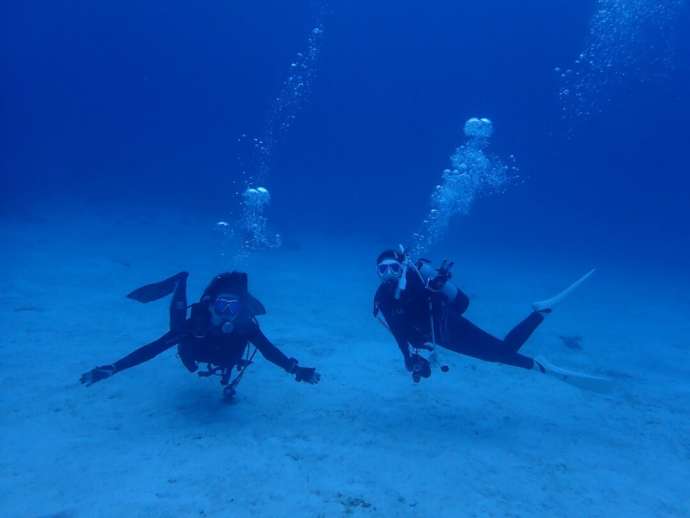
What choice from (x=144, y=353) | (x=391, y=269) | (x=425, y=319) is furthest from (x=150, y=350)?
(x=425, y=319)

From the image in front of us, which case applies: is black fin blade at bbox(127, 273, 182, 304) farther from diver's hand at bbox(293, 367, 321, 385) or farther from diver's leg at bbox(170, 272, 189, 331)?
diver's hand at bbox(293, 367, 321, 385)

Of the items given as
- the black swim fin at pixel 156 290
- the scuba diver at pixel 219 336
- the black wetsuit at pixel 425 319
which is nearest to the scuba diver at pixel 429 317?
the black wetsuit at pixel 425 319

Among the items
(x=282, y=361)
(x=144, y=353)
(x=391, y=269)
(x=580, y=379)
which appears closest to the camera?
(x=144, y=353)

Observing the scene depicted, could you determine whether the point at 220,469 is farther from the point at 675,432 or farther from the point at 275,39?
the point at 275,39

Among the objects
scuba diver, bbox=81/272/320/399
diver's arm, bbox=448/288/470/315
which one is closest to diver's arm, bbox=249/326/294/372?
scuba diver, bbox=81/272/320/399

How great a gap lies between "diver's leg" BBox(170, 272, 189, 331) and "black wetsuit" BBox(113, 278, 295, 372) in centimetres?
2

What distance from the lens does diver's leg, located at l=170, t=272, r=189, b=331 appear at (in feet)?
16.6

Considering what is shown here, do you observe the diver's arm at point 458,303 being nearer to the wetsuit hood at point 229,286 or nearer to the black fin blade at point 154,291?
the wetsuit hood at point 229,286

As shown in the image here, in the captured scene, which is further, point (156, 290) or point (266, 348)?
point (156, 290)

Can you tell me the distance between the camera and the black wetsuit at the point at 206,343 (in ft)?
15.8

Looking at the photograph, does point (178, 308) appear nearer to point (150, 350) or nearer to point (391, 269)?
point (150, 350)

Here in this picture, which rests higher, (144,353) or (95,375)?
(144,353)

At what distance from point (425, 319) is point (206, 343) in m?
2.58

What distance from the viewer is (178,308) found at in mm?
5305
